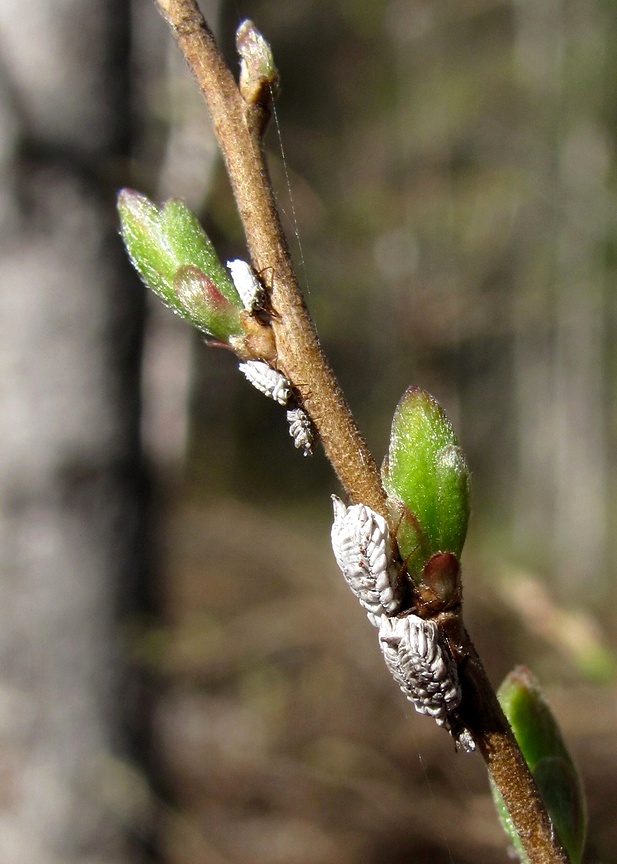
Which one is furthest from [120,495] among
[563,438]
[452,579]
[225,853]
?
[563,438]

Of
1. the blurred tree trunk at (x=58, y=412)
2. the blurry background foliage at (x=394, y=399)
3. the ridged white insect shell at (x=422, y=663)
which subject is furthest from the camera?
the blurry background foliage at (x=394, y=399)

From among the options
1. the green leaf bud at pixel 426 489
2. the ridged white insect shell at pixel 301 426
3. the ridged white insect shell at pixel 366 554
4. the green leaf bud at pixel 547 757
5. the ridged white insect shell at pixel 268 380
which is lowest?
the green leaf bud at pixel 547 757

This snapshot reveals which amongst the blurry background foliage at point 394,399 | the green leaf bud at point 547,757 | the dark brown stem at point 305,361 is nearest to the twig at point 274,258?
the dark brown stem at point 305,361

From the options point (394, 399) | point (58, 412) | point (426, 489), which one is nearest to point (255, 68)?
point (426, 489)

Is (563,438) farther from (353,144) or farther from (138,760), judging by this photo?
(138,760)

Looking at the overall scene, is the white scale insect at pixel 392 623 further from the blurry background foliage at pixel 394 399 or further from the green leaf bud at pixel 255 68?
the blurry background foliage at pixel 394 399

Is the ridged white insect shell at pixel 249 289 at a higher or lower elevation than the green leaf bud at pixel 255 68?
lower
